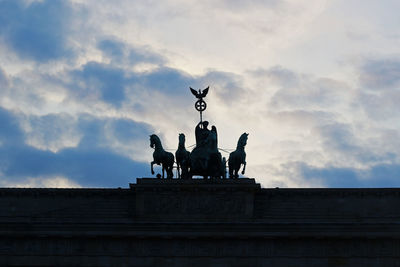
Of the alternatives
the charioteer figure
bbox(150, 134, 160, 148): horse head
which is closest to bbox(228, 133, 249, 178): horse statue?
the charioteer figure

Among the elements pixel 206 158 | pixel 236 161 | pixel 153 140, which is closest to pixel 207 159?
pixel 206 158

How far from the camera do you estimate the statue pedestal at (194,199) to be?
69.1m

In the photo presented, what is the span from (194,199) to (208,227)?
6.57 ft

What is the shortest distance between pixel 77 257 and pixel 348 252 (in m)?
13.5

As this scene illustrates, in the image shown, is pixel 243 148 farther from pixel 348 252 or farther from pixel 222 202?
pixel 348 252

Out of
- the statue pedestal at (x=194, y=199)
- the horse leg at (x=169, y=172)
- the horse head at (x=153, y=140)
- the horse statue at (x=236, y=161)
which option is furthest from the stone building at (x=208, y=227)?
the horse head at (x=153, y=140)

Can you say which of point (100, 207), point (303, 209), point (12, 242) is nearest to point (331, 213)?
point (303, 209)

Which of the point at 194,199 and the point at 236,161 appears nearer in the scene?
the point at 194,199

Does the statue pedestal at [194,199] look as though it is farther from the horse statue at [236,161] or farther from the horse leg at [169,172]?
the horse leg at [169,172]

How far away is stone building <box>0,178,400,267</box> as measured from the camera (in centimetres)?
6769

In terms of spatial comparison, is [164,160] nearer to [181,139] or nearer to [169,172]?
[169,172]

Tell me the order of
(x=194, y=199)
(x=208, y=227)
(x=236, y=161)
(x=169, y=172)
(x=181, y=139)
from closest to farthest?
(x=208, y=227)
(x=194, y=199)
(x=236, y=161)
(x=169, y=172)
(x=181, y=139)

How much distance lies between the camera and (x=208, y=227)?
68.0m

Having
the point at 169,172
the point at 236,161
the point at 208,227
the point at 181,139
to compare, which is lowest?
the point at 208,227
